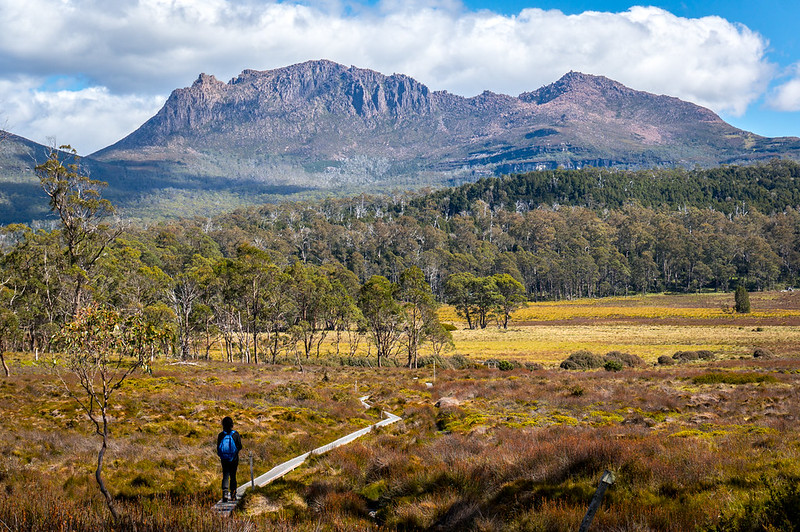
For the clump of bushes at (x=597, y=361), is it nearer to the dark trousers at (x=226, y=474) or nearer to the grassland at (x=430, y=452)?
the grassland at (x=430, y=452)

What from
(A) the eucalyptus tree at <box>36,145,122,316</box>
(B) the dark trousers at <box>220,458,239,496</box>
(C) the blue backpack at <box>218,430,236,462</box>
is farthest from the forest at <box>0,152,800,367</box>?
(B) the dark trousers at <box>220,458,239,496</box>

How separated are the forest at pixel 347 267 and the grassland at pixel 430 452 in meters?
4.16

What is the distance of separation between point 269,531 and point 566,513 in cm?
431

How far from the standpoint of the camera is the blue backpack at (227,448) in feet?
35.3

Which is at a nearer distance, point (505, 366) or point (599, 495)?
point (599, 495)

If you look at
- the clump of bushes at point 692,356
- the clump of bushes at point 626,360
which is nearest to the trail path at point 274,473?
the clump of bushes at point 626,360

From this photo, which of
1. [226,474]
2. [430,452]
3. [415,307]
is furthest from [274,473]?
[415,307]

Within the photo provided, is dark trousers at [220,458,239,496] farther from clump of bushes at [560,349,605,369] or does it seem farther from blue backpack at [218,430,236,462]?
clump of bushes at [560,349,605,369]

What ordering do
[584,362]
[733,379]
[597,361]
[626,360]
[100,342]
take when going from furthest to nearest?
[626,360] → [597,361] → [584,362] → [733,379] → [100,342]

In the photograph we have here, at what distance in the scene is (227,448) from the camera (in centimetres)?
1083

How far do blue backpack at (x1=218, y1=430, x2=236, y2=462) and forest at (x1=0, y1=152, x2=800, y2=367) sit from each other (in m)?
2.72

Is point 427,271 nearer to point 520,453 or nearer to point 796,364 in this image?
point 796,364

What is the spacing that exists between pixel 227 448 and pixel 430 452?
5.01 m

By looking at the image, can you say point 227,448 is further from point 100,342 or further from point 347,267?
point 347,267
